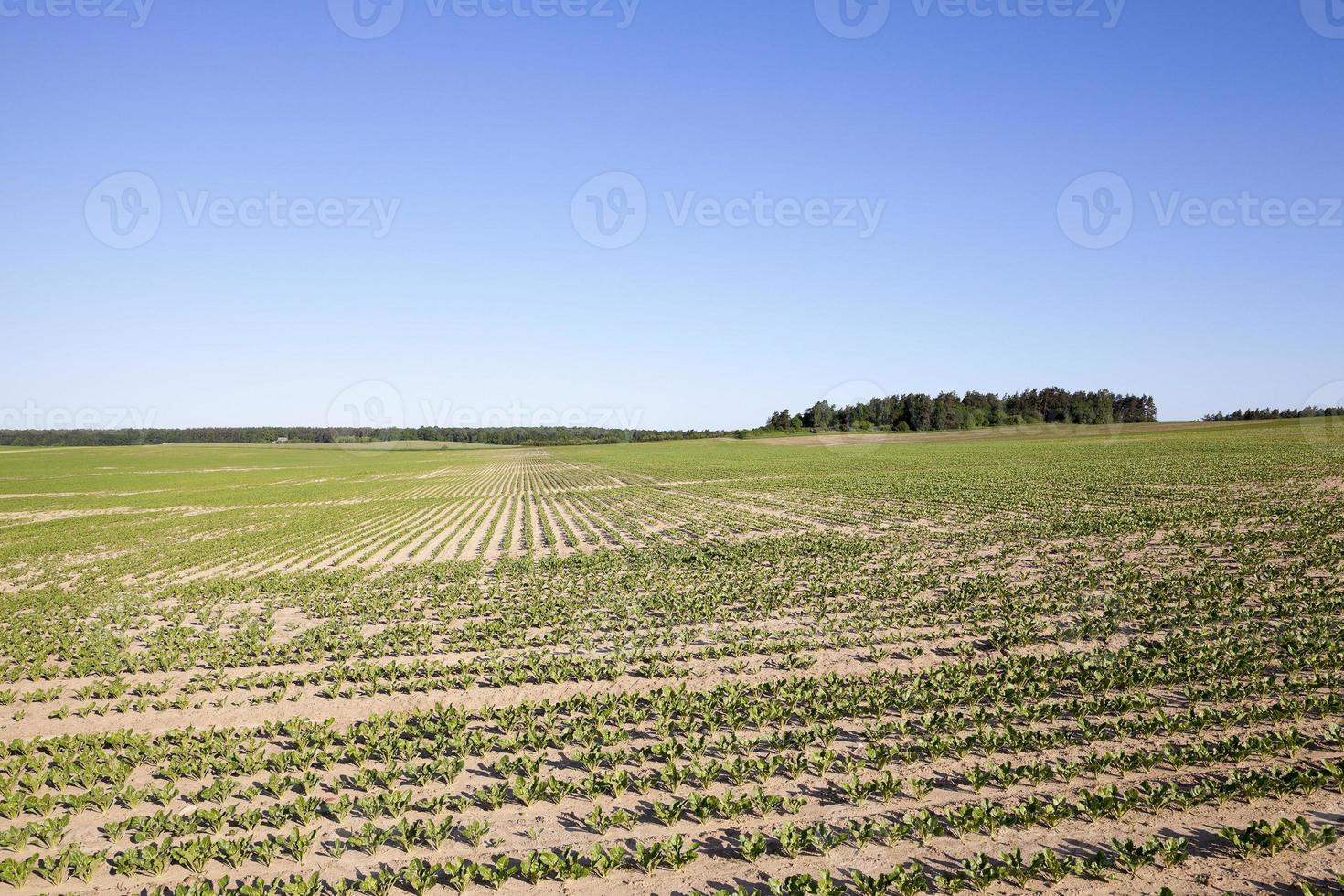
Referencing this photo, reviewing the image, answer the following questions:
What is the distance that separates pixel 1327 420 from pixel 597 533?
150 metres

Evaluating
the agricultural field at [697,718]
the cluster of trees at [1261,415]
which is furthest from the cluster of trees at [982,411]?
the agricultural field at [697,718]

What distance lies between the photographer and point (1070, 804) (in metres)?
7.96

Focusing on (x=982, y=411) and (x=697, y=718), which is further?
(x=982, y=411)

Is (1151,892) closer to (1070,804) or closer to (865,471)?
(1070,804)

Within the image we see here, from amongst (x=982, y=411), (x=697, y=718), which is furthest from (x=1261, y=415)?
(x=697, y=718)

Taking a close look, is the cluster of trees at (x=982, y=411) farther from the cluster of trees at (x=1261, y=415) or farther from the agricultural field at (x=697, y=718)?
the agricultural field at (x=697, y=718)

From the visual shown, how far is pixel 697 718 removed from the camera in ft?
35.8

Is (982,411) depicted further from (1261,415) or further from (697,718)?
(697,718)

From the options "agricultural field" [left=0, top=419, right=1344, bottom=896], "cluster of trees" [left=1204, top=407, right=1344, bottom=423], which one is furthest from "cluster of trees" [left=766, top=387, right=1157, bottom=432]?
"agricultural field" [left=0, top=419, right=1344, bottom=896]

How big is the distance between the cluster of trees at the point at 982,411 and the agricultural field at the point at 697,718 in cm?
15589

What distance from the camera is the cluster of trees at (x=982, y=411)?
174750mm

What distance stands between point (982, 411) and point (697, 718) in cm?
19243

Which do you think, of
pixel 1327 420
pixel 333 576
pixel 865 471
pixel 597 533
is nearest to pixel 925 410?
pixel 1327 420

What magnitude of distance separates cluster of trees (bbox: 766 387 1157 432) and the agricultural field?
6137 inches
